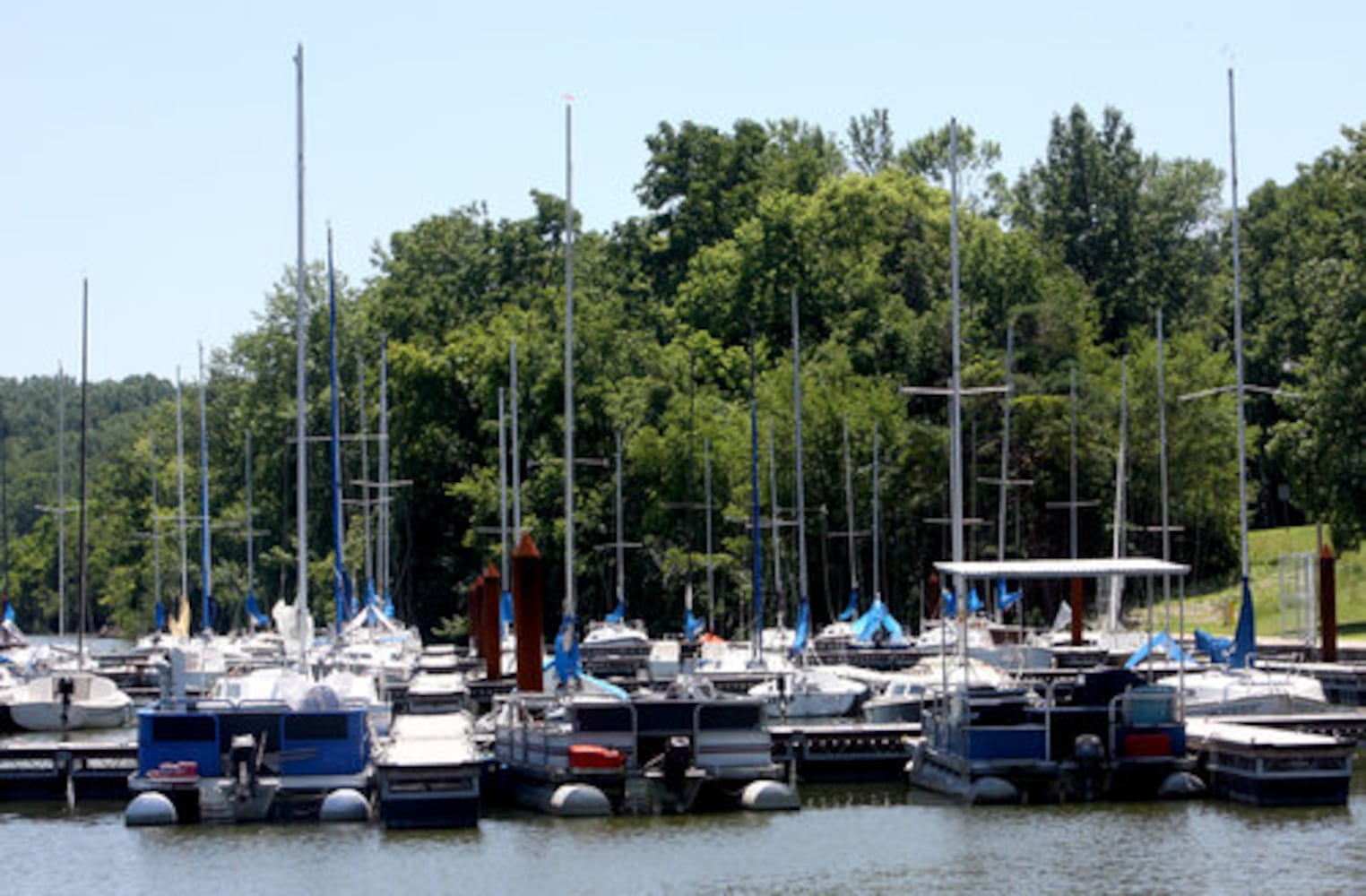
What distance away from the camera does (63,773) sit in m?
47.2

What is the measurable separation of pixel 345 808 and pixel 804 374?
6125cm

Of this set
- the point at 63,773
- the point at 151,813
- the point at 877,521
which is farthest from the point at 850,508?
the point at 151,813

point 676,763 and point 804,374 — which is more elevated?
point 804,374

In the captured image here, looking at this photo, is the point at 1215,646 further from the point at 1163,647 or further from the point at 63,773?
the point at 63,773

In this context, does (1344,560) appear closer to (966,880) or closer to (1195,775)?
(1195,775)

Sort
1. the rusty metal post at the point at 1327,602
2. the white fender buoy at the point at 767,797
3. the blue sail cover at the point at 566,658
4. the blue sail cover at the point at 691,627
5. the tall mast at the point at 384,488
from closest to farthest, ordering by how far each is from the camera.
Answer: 1. the white fender buoy at the point at 767,797
2. the blue sail cover at the point at 566,658
3. the rusty metal post at the point at 1327,602
4. the blue sail cover at the point at 691,627
5. the tall mast at the point at 384,488

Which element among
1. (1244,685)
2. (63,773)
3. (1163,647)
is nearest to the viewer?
(63,773)

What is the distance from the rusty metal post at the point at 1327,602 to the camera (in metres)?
60.8

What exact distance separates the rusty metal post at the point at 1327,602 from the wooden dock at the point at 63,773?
3206cm

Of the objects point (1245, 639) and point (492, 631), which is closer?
point (1245, 639)

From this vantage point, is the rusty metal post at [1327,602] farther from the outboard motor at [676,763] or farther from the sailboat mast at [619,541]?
the sailboat mast at [619,541]

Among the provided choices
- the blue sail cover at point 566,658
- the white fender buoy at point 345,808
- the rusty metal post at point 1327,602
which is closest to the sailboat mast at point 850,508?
the rusty metal post at point 1327,602

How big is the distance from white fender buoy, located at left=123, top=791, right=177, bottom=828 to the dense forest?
132 ft

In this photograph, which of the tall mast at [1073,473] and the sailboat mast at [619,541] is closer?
the tall mast at [1073,473]
